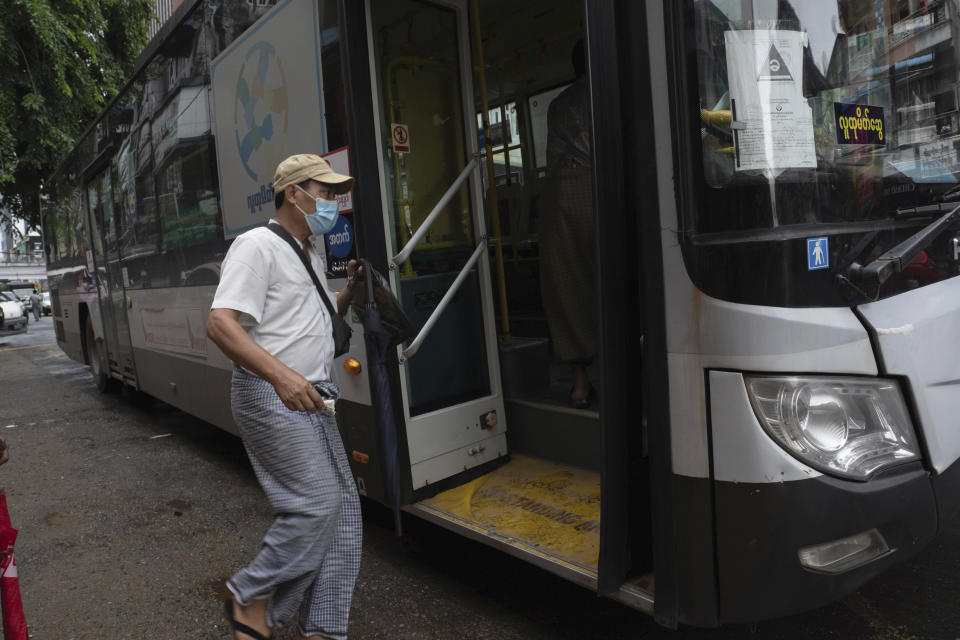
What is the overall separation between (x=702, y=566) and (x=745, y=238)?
0.92 metres

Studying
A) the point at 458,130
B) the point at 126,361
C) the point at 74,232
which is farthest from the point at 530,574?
the point at 74,232

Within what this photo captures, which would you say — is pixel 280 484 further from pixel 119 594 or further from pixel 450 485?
pixel 119 594

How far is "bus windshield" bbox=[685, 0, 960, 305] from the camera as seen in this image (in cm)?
196

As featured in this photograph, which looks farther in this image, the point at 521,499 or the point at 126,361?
the point at 126,361

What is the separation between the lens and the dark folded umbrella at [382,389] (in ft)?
8.73

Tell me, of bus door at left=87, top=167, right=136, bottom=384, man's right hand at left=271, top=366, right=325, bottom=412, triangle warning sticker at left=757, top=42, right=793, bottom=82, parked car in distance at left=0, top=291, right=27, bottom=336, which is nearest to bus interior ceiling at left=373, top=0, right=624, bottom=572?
man's right hand at left=271, top=366, right=325, bottom=412

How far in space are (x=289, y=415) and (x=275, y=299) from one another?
15.1 inches

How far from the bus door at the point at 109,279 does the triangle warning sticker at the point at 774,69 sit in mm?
6564

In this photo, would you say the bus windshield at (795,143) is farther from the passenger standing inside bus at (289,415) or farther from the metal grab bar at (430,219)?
the metal grab bar at (430,219)

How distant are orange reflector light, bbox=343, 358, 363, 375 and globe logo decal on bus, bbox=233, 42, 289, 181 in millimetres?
1154

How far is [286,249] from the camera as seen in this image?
2416 mm

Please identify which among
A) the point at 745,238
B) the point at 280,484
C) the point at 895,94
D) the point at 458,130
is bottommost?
the point at 280,484

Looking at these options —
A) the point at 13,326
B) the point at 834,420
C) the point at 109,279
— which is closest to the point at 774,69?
the point at 834,420

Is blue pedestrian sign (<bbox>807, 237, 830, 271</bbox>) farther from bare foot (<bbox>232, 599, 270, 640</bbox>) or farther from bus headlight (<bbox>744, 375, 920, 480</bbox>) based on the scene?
bare foot (<bbox>232, 599, 270, 640</bbox>)
